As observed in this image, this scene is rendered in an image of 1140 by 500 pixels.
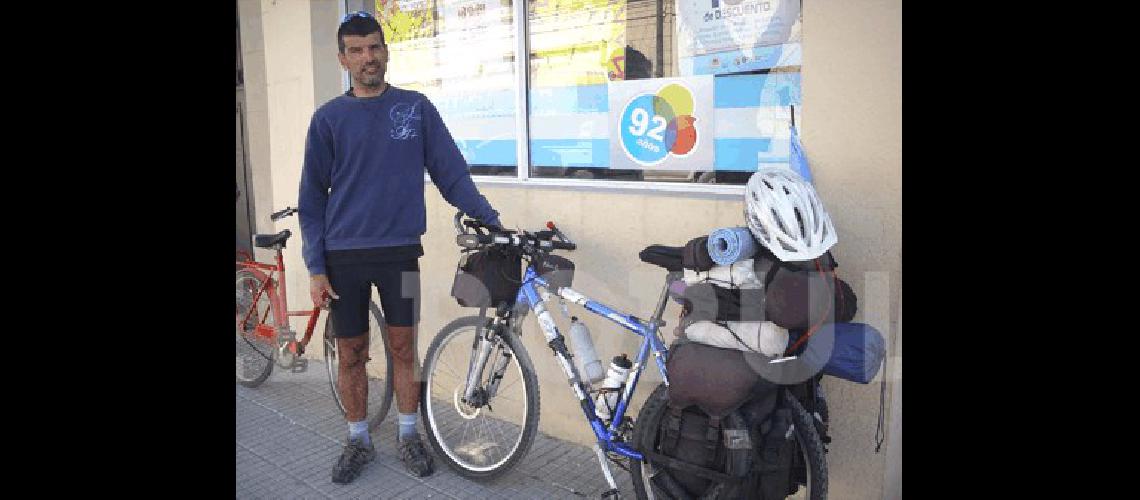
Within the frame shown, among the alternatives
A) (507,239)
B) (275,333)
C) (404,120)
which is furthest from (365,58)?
(275,333)

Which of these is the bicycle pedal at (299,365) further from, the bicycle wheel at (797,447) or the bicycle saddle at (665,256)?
the bicycle saddle at (665,256)

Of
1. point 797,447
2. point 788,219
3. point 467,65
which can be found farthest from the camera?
point 467,65

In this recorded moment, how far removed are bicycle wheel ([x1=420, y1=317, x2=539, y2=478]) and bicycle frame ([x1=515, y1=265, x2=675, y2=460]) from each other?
249mm

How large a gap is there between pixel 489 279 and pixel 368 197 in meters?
0.69

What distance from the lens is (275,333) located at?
5.35 metres

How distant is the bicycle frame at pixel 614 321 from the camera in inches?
→ 133

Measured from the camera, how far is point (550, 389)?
470cm

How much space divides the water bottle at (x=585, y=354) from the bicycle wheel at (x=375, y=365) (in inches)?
49.3

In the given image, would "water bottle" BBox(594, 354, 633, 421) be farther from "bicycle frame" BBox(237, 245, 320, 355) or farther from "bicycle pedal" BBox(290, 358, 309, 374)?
"bicycle pedal" BBox(290, 358, 309, 374)

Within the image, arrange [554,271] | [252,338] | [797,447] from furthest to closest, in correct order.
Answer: [252,338], [554,271], [797,447]

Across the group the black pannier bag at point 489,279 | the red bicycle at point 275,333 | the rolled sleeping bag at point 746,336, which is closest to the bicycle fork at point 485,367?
the black pannier bag at point 489,279

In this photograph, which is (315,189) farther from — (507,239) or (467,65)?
(467,65)

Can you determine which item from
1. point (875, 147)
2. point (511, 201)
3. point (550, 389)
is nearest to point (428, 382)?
point (550, 389)

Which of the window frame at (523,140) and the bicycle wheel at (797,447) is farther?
the window frame at (523,140)
